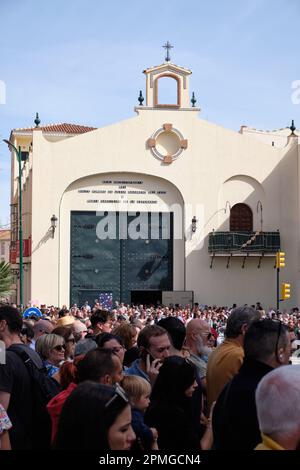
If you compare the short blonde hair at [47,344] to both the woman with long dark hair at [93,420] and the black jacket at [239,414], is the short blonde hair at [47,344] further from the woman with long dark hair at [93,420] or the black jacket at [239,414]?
the woman with long dark hair at [93,420]

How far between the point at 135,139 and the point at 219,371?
29.5 metres

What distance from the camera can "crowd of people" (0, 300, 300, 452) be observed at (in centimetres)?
352

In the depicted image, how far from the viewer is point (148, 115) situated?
115ft

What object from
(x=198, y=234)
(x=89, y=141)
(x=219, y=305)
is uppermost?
(x=89, y=141)

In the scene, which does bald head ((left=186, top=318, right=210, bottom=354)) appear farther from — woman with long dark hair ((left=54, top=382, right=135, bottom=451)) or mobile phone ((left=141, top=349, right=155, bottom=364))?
woman with long dark hair ((left=54, top=382, right=135, bottom=451))

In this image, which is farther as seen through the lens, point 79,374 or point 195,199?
point 195,199

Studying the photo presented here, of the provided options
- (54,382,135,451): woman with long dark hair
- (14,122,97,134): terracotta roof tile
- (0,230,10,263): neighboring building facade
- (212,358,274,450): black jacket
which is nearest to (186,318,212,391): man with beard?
(212,358,274,450): black jacket

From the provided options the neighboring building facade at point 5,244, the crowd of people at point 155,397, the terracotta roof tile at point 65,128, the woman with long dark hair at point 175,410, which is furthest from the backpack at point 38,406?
the neighboring building facade at point 5,244

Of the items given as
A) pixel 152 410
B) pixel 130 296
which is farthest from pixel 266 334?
pixel 130 296

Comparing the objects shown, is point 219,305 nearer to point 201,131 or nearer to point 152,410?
point 201,131

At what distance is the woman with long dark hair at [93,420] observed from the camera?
346 cm

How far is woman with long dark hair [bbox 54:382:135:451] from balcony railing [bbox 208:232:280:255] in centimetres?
3119

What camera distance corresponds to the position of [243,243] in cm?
3506

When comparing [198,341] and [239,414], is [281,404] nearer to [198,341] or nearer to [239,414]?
[239,414]
